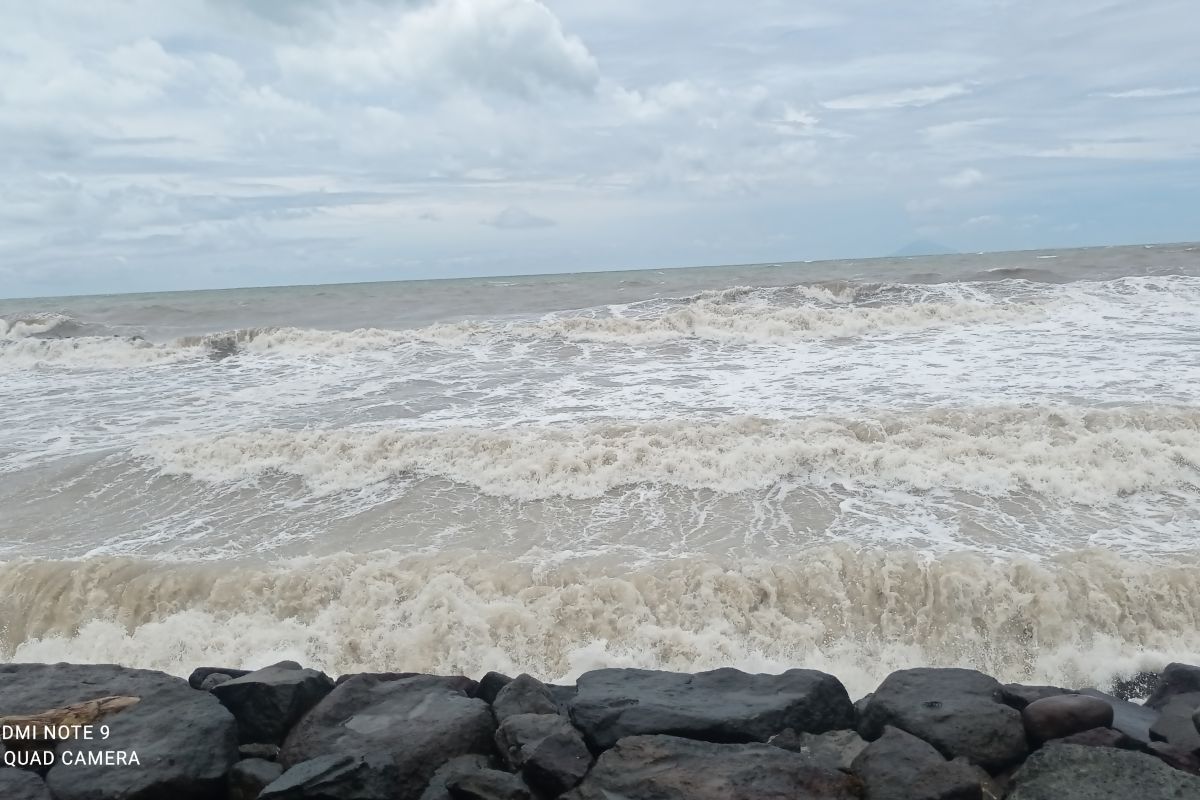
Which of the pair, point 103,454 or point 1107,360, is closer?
point 103,454

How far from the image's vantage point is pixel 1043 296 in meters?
22.1

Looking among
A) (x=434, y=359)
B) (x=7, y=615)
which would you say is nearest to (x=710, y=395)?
(x=434, y=359)

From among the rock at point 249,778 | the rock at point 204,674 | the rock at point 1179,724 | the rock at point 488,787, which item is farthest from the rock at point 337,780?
the rock at point 1179,724

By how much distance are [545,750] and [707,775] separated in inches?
26.0

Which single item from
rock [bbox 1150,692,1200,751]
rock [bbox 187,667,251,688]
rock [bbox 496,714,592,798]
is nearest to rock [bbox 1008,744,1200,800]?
rock [bbox 1150,692,1200,751]

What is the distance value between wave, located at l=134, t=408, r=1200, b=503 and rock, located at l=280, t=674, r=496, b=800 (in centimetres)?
433

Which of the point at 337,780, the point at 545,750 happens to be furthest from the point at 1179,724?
the point at 337,780

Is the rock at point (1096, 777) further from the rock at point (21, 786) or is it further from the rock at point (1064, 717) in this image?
the rock at point (21, 786)

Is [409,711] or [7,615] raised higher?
[409,711]

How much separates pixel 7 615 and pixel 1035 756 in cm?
696

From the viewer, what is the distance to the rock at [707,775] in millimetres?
3174

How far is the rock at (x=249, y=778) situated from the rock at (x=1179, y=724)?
3791mm

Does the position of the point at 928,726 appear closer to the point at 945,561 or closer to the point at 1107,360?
the point at 945,561

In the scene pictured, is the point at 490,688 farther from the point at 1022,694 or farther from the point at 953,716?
the point at 1022,694
